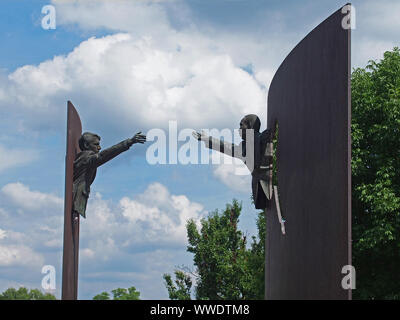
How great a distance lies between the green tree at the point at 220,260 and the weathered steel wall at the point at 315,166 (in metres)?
17.2

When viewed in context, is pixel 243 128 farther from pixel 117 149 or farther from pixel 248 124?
pixel 117 149

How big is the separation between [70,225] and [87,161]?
108cm

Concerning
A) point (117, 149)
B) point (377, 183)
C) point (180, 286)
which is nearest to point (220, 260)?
point (180, 286)

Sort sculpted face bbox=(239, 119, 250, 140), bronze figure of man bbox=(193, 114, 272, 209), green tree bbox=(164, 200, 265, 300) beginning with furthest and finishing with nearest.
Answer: green tree bbox=(164, 200, 265, 300), sculpted face bbox=(239, 119, 250, 140), bronze figure of man bbox=(193, 114, 272, 209)

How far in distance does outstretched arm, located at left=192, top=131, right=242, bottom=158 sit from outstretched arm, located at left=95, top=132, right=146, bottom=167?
0.97m

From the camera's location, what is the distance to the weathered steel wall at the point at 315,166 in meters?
6.70

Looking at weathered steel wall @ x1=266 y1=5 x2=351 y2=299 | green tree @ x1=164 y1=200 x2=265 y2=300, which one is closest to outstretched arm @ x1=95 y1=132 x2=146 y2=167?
weathered steel wall @ x1=266 y1=5 x2=351 y2=299

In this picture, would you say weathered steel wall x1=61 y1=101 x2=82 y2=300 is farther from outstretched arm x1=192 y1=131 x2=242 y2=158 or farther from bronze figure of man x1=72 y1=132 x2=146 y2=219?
outstretched arm x1=192 y1=131 x2=242 y2=158

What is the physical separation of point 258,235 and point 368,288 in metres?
11.6

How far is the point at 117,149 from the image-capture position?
33.3ft

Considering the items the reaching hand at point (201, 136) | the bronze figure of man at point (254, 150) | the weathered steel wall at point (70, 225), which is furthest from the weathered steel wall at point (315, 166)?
the weathered steel wall at point (70, 225)

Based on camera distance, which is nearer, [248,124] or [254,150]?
[254,150]

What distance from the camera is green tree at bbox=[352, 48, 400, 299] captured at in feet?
51.2

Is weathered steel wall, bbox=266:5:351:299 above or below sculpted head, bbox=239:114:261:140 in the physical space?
below
